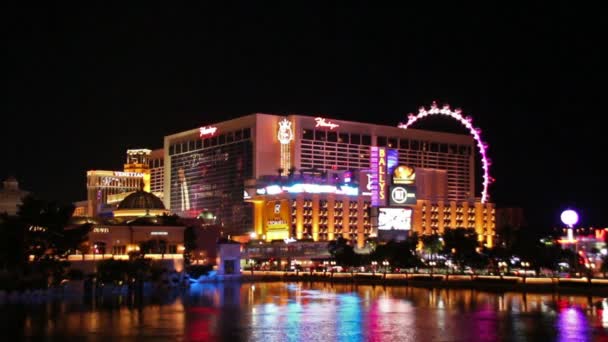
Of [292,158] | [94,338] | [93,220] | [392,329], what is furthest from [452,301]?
[292,158]

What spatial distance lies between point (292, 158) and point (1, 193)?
76.2 metres

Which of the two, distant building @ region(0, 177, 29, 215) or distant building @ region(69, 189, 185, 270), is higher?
distant building @ region(0, 177, 29, 215)

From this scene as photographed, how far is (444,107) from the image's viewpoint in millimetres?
158500

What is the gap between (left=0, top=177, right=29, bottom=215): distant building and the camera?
125625mm

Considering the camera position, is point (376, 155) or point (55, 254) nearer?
point (55, 254)

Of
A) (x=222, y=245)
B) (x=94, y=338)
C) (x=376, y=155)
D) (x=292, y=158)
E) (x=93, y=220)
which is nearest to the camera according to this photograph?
(x=94, y=338)

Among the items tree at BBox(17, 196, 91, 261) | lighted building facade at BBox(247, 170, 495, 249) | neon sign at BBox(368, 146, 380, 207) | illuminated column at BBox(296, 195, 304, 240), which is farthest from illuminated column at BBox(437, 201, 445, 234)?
tree at BBox(17, 196, 91, 261)

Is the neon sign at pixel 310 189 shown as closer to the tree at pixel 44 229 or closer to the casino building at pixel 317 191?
the casino building at pixel 317 191

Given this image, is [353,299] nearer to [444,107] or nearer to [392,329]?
[392,329]

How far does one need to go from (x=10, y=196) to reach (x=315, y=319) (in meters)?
87.5

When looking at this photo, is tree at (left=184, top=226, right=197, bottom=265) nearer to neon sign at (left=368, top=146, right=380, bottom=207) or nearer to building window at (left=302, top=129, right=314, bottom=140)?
neon sign at (left=368, top=146, right=380, bottom=207)

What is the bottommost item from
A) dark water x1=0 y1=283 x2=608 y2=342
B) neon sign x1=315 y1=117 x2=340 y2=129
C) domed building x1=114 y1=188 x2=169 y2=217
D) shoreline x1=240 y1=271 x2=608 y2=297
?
dark water x1=0 y1=283 x2=608 y2=342

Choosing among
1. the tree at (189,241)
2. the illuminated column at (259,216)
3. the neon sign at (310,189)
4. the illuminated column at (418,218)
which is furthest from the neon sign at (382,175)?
the tree at (189,241)

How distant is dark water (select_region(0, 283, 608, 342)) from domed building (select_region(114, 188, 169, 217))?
4855 centimetres
